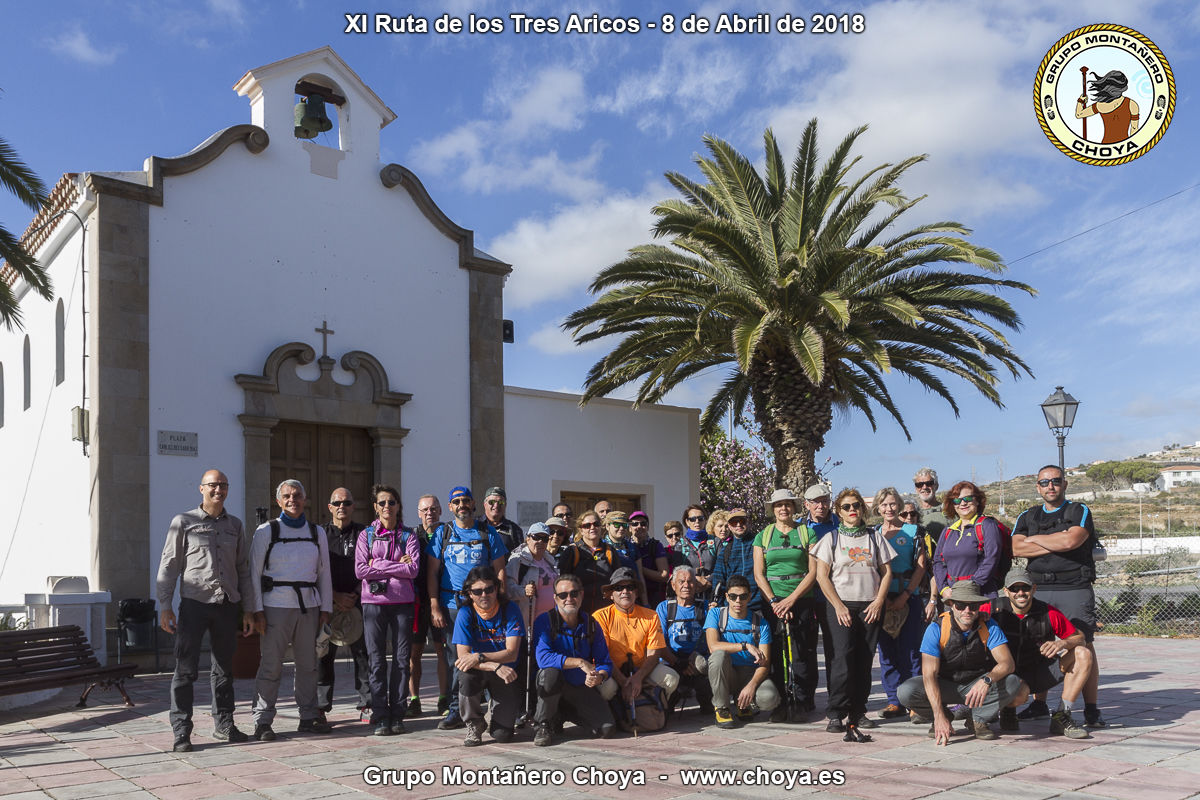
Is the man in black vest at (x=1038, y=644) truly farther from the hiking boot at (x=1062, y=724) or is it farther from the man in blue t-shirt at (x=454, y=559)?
the man in blue t-shirt at (x=454, y=559)

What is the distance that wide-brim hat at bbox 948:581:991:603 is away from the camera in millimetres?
6691

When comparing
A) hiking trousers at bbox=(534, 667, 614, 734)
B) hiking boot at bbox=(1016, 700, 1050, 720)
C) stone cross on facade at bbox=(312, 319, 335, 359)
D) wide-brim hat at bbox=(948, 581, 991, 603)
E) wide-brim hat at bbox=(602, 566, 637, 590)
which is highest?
stone cross on facade at bbox=(312, 319, 335, 359)

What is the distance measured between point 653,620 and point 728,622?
1.85 ft

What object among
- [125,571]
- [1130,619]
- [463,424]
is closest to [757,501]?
[1130,619]

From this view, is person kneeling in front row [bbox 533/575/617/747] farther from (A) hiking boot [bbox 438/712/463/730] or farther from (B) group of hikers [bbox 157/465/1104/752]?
(A) hiking boot [bbox 438/712/463/730]

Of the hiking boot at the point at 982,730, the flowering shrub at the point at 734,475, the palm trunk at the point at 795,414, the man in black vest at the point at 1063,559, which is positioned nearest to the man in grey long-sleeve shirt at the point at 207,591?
the hiking boot at the point at 982,730

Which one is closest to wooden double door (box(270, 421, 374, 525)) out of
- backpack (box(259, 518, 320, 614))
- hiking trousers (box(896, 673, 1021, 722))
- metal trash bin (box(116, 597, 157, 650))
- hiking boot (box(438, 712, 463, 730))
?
metal trash bin (box(116, 597, 157, 650))

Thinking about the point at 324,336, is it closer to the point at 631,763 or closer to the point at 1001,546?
the point at 631,763

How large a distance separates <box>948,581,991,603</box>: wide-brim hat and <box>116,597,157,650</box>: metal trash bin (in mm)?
8756

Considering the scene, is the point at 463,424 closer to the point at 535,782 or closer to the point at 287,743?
the point at 287,743

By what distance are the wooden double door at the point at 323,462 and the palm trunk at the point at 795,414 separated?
6108 millimetres

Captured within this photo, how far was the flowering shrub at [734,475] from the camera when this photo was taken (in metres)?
25.5

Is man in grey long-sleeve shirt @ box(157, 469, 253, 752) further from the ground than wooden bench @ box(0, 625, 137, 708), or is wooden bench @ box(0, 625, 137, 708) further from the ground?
man in grey long-sleeve shirt @ box(157, 469, 253, 752)

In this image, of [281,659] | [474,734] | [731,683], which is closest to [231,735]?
[281,659]
